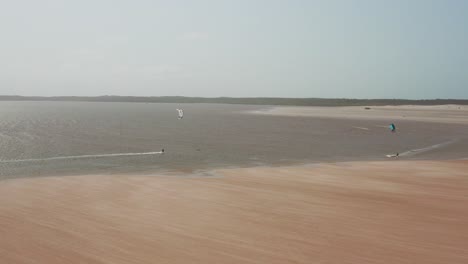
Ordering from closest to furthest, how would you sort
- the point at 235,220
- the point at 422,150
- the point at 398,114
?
the point at 235,220
the point at 422,150
the point at 398,114

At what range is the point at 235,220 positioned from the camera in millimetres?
10008

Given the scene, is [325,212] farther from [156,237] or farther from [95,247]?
[95,247]

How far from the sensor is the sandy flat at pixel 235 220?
7.76 metres

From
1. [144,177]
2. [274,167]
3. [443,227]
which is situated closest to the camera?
[443,227]

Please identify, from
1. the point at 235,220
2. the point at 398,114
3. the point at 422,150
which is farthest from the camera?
the point at 398,114

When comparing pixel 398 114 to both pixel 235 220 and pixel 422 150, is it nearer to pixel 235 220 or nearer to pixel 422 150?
pixel 422 150

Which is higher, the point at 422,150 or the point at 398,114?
the point at 422,150

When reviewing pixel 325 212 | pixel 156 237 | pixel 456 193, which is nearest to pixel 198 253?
pixel 156 237

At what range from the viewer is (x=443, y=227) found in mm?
9445

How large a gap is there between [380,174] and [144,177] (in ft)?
32.5

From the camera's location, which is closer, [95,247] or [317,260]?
[317,260]

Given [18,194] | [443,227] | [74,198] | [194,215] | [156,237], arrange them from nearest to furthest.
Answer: [156,237] → [443,227] → [194,215] → [74,198] → [18,194]

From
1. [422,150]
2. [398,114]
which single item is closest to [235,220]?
[422,150]

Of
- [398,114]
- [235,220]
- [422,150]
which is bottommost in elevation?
[398,114]
